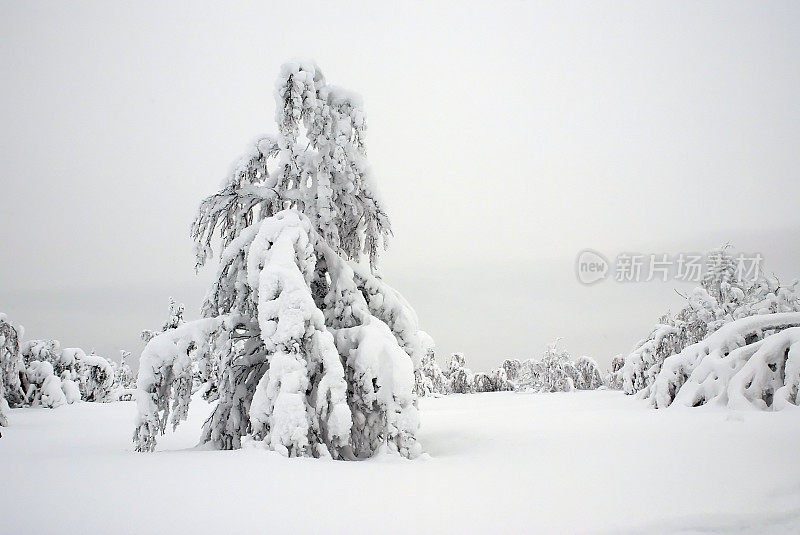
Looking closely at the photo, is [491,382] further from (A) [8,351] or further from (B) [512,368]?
(A) [8,351]

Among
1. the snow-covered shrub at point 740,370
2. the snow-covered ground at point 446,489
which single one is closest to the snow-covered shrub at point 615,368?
the snow-covered shrub at point 740,370

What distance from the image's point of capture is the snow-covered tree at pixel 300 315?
6.49 metres

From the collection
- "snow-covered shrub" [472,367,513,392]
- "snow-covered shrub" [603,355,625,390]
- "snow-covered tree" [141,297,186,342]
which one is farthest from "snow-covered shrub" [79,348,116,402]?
"snow-covered shrub" [603,355,625,390]

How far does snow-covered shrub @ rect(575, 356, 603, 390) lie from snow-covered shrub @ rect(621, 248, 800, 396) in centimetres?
2089

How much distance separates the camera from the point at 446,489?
16.6 ft

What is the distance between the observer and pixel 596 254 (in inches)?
504

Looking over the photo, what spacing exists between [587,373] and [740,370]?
38.2m

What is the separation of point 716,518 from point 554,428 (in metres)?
3.71

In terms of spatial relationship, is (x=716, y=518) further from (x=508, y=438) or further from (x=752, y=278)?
(x=752, y=278)

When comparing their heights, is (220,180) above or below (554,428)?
above

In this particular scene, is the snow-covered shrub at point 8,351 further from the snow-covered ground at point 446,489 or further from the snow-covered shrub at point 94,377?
the snow-covered ground at point 446,489

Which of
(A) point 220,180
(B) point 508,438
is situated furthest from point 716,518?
(A) point 220,180

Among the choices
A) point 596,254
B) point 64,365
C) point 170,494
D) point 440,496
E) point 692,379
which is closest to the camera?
point 170,494

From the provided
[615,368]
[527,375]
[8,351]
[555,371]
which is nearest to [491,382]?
[527,375]
